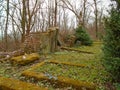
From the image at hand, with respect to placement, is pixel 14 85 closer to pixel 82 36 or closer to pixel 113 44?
pixel 113 44

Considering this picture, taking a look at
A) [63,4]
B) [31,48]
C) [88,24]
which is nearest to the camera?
[31,48]

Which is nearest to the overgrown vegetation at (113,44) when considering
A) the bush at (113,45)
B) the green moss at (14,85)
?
the bush at (113,45)

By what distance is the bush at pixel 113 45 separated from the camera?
4625 millimetres

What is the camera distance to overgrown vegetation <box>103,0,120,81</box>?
4.63m

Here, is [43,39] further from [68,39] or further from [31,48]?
[68,39]

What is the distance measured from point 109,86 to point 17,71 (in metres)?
3.13

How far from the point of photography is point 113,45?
475 centimetres

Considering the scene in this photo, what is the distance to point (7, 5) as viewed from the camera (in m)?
16.9

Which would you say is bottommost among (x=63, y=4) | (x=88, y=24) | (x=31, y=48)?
(x=31, y=48)

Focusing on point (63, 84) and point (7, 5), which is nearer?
point (63, 84)

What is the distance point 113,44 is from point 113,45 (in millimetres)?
32

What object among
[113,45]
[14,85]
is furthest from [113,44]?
[14,85]

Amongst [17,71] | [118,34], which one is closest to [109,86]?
[118,34]

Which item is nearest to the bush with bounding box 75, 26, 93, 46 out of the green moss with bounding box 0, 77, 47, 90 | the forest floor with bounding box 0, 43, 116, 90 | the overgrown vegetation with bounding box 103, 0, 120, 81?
the forest floor with bounding box 0, 43, 116, 90
